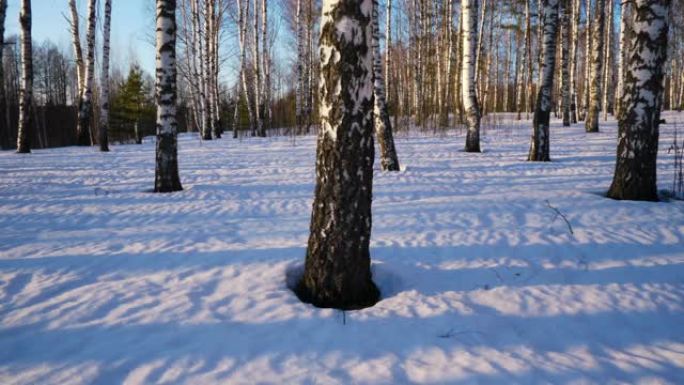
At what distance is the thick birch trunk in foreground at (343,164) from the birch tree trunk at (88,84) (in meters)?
12.8

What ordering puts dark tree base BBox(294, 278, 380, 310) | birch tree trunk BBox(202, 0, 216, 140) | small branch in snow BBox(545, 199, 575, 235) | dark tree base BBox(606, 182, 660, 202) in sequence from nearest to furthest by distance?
dark tree base BBox(294, 278, 380, 310), small branch in snow BBox(545, 199, 575, 235), dark tree base BBox(606, 182, 660, 202), birch tree trunk BBox(202, 0, 216, 140)

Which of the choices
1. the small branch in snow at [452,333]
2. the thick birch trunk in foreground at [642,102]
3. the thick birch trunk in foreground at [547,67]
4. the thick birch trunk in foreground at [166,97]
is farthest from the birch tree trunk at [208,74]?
the small branch in snow at [452,333]

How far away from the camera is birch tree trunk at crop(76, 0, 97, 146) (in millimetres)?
11844

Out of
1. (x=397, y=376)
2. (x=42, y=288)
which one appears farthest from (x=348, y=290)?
(x=42, y=288)

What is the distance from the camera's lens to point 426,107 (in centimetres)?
1953

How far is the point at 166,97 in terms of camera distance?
557 cm

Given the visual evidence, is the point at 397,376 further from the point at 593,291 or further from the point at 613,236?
the point at 613,236

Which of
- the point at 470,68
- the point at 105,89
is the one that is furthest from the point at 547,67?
the point at 105,89

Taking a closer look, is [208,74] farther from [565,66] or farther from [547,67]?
[565,66]

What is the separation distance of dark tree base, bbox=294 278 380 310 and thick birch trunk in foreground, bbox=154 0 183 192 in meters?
3.90

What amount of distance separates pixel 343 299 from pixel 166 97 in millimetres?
4472

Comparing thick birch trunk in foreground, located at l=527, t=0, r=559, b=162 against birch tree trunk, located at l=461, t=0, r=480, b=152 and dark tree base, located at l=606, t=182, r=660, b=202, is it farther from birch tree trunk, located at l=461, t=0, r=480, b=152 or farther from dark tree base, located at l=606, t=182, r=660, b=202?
dark tree base, located at l=606, t=182, r=660, b=202

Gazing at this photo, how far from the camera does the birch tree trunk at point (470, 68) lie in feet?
29.0

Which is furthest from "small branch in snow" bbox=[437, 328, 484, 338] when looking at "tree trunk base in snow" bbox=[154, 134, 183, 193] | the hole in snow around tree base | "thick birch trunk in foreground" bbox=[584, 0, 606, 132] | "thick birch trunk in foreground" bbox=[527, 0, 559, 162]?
"thick birch trunk in foreground" bbox=[584, 0, 606, 132]
